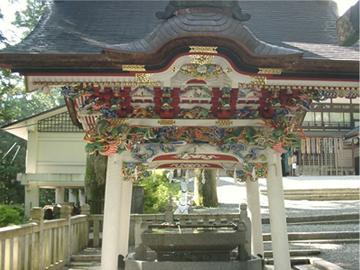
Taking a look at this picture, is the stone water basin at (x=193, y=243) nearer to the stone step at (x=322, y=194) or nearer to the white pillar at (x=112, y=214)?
the white pillar at (x=112, y=214)

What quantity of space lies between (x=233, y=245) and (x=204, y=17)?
135 inches

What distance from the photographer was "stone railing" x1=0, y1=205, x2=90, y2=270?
581 cm

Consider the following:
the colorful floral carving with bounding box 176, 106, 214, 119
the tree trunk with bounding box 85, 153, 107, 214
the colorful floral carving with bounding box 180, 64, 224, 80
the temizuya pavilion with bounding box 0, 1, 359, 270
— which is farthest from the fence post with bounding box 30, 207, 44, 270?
the tree trunk with bounding box 85, 153, 107, 214

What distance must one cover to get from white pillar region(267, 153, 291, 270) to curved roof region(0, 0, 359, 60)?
2.20 meters

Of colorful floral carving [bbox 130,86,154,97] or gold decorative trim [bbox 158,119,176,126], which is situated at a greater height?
Result: colorful floral carving [bbox 130,86,154,97]

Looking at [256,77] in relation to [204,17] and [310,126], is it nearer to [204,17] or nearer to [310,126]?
[204,17]

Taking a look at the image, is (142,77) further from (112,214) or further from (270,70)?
(112,214)

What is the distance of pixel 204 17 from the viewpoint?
5.66 m

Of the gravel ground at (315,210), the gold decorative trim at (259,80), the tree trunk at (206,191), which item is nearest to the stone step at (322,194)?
the gravel ground at (315,210)

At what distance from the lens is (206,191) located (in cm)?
1823

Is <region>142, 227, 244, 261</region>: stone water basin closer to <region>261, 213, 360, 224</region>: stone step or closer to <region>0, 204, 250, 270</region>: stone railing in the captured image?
<region>0, 204, 250, 270</region>: stone railing

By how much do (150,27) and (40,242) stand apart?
4.57m

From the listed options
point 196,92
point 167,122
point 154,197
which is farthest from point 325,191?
point 196,92

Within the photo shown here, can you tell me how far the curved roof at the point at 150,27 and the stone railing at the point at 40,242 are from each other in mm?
2871
